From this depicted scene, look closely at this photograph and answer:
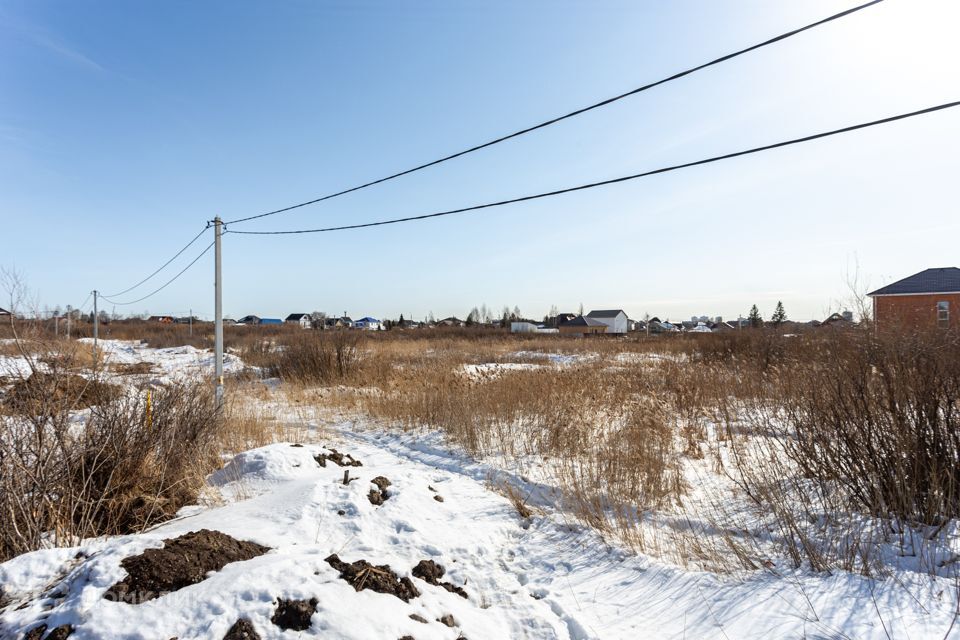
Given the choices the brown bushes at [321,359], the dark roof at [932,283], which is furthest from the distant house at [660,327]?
the brown bushes at [321,359]

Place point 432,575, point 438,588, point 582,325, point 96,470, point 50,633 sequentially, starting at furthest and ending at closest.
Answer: point 582,325 → point 96,470 → point 432,575 → point 438,588 → point 50,633

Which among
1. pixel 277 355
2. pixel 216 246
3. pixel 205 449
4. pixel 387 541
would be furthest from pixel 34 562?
pixel 277 355

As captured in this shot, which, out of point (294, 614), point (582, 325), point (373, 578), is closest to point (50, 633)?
point (294, 614)

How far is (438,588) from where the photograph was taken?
9.68 ft

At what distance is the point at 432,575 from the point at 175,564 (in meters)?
1.53

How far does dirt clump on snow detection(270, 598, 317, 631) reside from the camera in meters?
2.25

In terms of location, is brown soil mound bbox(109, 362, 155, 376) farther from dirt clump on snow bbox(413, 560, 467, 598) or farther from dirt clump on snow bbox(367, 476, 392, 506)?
dirt clump on snow bbox(413, 560, 467, 598)

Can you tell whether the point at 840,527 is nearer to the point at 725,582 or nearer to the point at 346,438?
the point at 725,582

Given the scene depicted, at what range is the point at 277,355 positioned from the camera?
17.0m

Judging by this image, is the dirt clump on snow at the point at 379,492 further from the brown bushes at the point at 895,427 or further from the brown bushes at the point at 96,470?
the brown bushes at the point at 895,427

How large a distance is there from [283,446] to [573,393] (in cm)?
517

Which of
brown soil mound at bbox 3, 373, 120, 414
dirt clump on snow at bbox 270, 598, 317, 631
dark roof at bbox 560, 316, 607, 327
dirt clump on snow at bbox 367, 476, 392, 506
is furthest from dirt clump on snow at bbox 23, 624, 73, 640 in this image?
dark roof at bbox 560, 316, 607, 327

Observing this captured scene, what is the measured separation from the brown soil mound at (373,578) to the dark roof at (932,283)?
3184 centimetres

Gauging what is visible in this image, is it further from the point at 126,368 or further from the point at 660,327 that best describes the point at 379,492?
the point at 660,327
